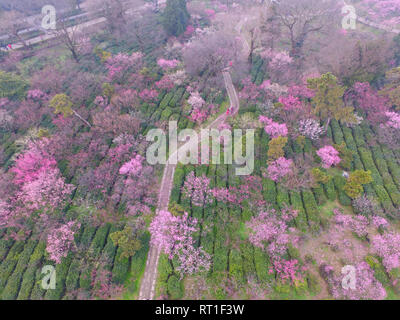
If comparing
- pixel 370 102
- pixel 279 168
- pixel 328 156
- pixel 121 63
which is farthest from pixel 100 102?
pixel 370 102

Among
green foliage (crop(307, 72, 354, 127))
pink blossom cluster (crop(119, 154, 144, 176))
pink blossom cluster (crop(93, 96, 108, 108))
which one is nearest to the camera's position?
pink blossom cluster (crop(119, 154, 144, 176))

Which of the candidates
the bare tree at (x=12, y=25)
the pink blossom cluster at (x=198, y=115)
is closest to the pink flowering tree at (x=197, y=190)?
the pink blossom cluster at (x=198, y=115)

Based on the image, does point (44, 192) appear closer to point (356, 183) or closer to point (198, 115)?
point (198, 115)

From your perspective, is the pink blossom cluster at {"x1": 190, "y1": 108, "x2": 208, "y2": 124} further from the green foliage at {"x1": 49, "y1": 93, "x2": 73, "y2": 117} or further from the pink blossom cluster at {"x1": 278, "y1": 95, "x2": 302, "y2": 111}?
the green foliage at {"x1": 49, "y1": 93, "x2": 73, "y2": 117}

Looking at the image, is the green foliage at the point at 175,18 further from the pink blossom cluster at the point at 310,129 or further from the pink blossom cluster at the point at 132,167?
the pink blossom cluster at the point at 310,129

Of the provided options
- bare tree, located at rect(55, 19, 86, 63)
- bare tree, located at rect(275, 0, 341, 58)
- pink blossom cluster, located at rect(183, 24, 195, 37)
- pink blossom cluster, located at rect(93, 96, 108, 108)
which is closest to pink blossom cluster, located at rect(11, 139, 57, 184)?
pink blossom cluster, located at rect(93, 96, 108, 108)
